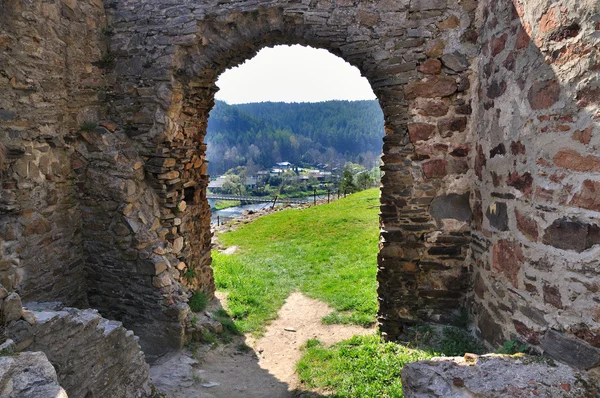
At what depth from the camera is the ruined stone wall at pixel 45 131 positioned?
14.7ft

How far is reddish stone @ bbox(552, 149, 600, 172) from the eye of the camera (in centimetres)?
275

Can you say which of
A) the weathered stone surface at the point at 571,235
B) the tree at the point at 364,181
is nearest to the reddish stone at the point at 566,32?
the weathered stone surface at the point at 571,235

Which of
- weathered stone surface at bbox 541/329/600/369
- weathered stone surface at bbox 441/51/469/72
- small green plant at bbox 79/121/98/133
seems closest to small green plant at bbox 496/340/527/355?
weathered stone surface at bbox 541/329/600/369

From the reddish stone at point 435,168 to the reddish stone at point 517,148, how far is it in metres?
1.20

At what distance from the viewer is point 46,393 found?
1875 millimetres

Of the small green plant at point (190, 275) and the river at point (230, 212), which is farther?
the river at point (230, 212)

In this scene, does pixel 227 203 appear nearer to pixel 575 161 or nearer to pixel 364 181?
pixel 364 181

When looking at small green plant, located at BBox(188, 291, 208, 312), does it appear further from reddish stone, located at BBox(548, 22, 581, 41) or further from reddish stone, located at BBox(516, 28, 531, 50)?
reddish stone, located at BBox(548, 22, 581, 41)

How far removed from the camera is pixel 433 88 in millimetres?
4793

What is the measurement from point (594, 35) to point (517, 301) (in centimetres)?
221

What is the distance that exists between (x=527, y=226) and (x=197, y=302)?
183 inches

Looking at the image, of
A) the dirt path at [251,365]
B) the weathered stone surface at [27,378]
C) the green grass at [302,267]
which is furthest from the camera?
the green grass at [302,267]

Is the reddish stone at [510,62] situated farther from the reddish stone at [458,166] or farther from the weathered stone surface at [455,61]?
the reddish stone at [458,166]

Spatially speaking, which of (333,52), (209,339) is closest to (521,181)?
(333,52)
